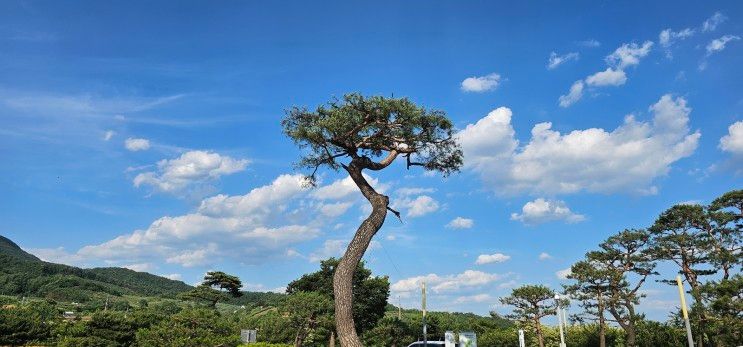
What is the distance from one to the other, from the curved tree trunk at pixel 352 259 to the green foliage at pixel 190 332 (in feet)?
29.5

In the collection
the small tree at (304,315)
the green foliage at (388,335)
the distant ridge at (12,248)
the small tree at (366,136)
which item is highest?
the distant ridge at (12,248)

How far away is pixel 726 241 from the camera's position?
2020cm

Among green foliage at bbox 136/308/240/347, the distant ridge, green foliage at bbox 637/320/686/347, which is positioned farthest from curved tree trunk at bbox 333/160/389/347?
the distant ridge

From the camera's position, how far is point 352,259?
8734 millimetres

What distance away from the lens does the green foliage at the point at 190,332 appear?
51.0 feet

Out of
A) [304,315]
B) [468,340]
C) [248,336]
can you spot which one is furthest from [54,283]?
[468,340]

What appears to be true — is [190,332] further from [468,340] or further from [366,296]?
[366,296]

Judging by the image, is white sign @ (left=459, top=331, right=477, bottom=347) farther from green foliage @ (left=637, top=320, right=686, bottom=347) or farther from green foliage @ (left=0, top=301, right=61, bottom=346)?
green foliage @ (left=0, top=301, right=61, bottom=346)

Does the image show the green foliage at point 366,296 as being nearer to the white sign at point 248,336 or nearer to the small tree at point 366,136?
the white sign at point 248,336

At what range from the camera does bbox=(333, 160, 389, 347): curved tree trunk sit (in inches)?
330

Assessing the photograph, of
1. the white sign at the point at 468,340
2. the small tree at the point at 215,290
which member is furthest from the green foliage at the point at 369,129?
the small tree at the point at 215,290

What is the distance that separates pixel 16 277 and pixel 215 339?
63.3 metres

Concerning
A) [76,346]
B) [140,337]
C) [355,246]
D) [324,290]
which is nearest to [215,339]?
[140,337]

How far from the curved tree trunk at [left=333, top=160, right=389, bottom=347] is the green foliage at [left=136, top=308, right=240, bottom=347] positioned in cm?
898
